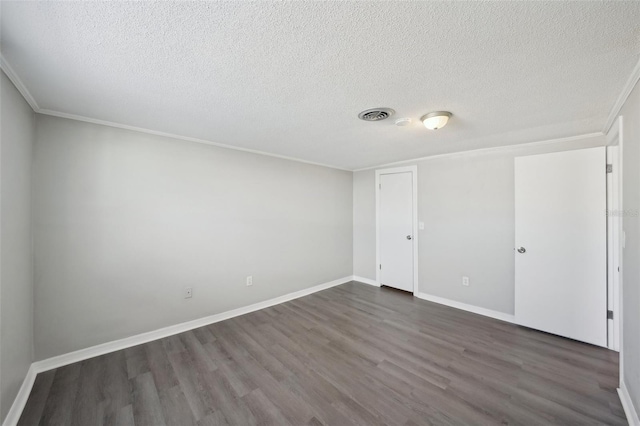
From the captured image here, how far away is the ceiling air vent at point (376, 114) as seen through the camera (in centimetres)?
205

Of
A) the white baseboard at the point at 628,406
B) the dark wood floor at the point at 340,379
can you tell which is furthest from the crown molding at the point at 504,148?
the white baseboard at the point at 628,406

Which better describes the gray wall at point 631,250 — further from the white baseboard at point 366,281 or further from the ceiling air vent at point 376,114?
the white baseboard at point 366,281

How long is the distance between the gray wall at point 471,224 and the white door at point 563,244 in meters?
0.17

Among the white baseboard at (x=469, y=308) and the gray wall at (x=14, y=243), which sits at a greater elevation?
the gray wall at (x=14, y=243)

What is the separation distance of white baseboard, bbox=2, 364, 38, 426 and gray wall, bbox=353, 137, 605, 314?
14.2 feet

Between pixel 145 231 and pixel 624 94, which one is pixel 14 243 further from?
pixel 624 94

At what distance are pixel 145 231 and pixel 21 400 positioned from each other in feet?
4.79

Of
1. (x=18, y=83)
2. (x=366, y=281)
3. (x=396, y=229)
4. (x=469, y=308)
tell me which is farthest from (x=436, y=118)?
(x=366, y=281)

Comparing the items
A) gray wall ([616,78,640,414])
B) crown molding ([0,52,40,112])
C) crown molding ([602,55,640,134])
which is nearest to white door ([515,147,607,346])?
crown molding ([602,55,640,134])

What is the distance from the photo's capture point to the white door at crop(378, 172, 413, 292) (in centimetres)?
414

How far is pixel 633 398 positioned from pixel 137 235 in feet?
13.8

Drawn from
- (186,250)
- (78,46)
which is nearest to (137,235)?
(186,250)

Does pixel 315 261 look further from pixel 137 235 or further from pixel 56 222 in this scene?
pixel 56 222

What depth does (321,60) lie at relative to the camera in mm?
1391
